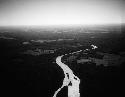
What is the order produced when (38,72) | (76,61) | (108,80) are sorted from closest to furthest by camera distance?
(108,80)
(38,72)
(76,61)

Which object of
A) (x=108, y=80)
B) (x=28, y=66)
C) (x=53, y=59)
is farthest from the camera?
(x=53, y=59)

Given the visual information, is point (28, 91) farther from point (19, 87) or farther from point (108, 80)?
point (108, 80)

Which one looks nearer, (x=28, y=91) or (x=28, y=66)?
(x=28, y=91)

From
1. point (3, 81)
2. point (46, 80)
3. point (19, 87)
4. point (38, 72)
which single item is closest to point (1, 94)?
point (19, 87)

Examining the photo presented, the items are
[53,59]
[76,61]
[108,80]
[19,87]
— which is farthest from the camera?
[53,59]

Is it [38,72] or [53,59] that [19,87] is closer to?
[38,72]

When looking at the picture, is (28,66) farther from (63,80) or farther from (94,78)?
(94,78)

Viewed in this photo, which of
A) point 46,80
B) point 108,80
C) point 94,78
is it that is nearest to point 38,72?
point 46,80

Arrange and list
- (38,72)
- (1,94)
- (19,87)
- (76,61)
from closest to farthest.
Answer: (1,94), (19,87), (38,72), (76,61)

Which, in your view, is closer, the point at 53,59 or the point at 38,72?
the point at 38,72
